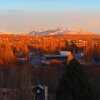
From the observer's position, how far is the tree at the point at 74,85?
30.5 ft

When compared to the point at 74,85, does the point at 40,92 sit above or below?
below

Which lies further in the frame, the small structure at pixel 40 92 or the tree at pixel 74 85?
the small structure at pixel 40 92

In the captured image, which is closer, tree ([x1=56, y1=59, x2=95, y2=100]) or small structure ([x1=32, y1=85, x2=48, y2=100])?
tree ([x1=56, y1=59, x2=95, y2=100])

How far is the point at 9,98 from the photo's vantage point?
43.7 feet

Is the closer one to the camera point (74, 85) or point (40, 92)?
point (74, 85)

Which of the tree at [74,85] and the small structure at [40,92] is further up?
the tree at [74,85]

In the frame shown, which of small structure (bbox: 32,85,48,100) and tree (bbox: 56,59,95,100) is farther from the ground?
tree (bbox: 56,59,95,100)

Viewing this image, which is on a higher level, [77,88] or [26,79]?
[77,88]

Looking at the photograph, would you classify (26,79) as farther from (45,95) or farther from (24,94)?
(24,94)

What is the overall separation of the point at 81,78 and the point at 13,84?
852 centimetres

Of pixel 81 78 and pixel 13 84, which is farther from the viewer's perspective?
pixel 13 84

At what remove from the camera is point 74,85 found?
9.29 metres

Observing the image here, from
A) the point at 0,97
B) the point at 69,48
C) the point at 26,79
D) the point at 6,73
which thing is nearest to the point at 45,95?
the point at 26,79

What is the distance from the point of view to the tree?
930 centimetres
